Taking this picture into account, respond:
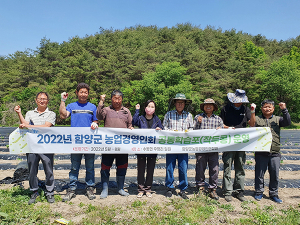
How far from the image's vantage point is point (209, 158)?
14.2 feet

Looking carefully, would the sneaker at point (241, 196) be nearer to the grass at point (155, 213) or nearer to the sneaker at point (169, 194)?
the grass at point (155, 213)

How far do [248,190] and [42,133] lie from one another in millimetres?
5038

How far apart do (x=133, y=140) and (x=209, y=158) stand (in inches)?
68.3

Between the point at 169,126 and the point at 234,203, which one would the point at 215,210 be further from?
the point at 169,126

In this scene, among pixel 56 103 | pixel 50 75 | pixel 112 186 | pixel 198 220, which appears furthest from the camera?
pixel 50 75

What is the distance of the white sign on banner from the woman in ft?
0.39

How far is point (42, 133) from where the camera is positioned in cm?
406

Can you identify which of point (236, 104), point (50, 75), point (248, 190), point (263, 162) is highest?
point (50, 75)

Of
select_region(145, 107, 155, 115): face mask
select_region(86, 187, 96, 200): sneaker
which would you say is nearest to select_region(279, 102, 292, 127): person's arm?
select_region(145, 107, 155, 115): face mask

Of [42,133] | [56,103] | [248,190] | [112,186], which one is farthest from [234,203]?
[56,103]

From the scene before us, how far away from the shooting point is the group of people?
403cm

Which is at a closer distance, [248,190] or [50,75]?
[248,190]

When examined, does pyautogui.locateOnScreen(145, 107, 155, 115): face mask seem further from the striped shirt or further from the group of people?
the striped shirt

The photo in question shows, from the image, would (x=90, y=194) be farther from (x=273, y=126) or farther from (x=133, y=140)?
(x=273, y=126)
